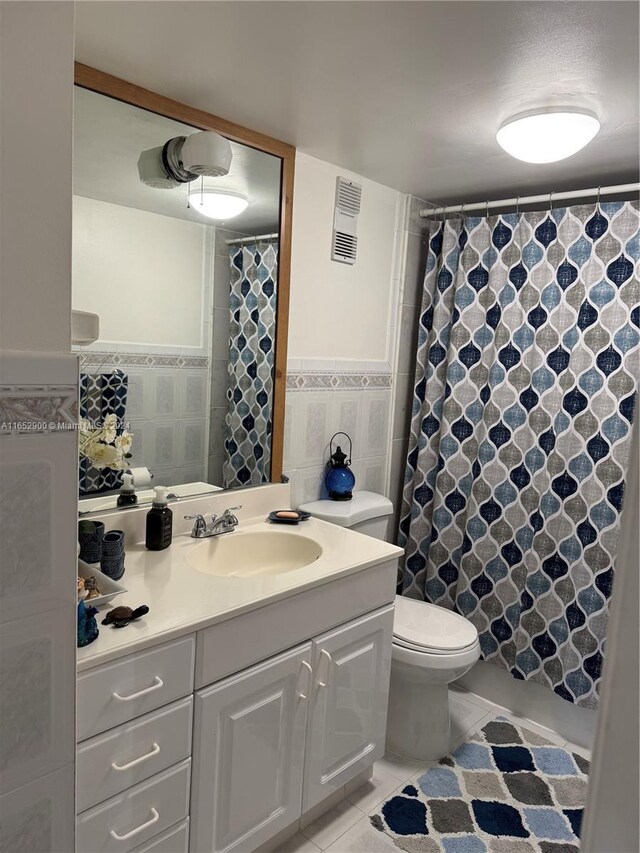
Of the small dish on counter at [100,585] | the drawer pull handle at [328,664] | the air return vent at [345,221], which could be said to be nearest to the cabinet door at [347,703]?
the drawer pull handle at [328,664]

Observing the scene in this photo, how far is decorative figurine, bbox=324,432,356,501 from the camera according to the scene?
2443mm

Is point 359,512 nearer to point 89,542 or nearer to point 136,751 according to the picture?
point 89,542

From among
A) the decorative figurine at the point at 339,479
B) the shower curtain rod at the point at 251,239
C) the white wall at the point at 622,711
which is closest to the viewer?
the white wall at the point at 622,711

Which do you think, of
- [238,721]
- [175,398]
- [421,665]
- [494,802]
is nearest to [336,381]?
[175,398]

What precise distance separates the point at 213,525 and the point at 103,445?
18.8 inches

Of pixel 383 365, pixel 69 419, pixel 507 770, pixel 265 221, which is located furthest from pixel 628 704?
pixel 383 365

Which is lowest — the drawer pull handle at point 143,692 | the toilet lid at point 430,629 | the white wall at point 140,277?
the toilet lid at point 430,629

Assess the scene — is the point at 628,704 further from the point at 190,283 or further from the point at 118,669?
the point at 190,283

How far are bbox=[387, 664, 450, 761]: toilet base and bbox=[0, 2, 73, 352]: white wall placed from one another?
72.2 inches

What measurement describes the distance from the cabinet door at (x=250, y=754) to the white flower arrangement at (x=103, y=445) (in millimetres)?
671

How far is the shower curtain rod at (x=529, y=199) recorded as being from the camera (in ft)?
7.16

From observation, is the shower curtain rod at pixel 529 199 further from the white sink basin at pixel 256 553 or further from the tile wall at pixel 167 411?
the white sink basin at pixel 256 553

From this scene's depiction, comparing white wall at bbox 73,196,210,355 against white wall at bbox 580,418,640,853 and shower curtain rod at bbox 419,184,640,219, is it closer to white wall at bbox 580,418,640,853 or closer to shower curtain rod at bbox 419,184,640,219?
shower curtain rod at bbox 419,184,640,219

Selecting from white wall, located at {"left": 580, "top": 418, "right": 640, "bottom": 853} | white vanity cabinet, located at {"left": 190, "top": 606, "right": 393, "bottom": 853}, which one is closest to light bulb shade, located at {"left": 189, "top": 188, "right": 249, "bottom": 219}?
white vanity cabinet, located at {"left": 190, "top": 606, "right": 393, "bottom": 853}
